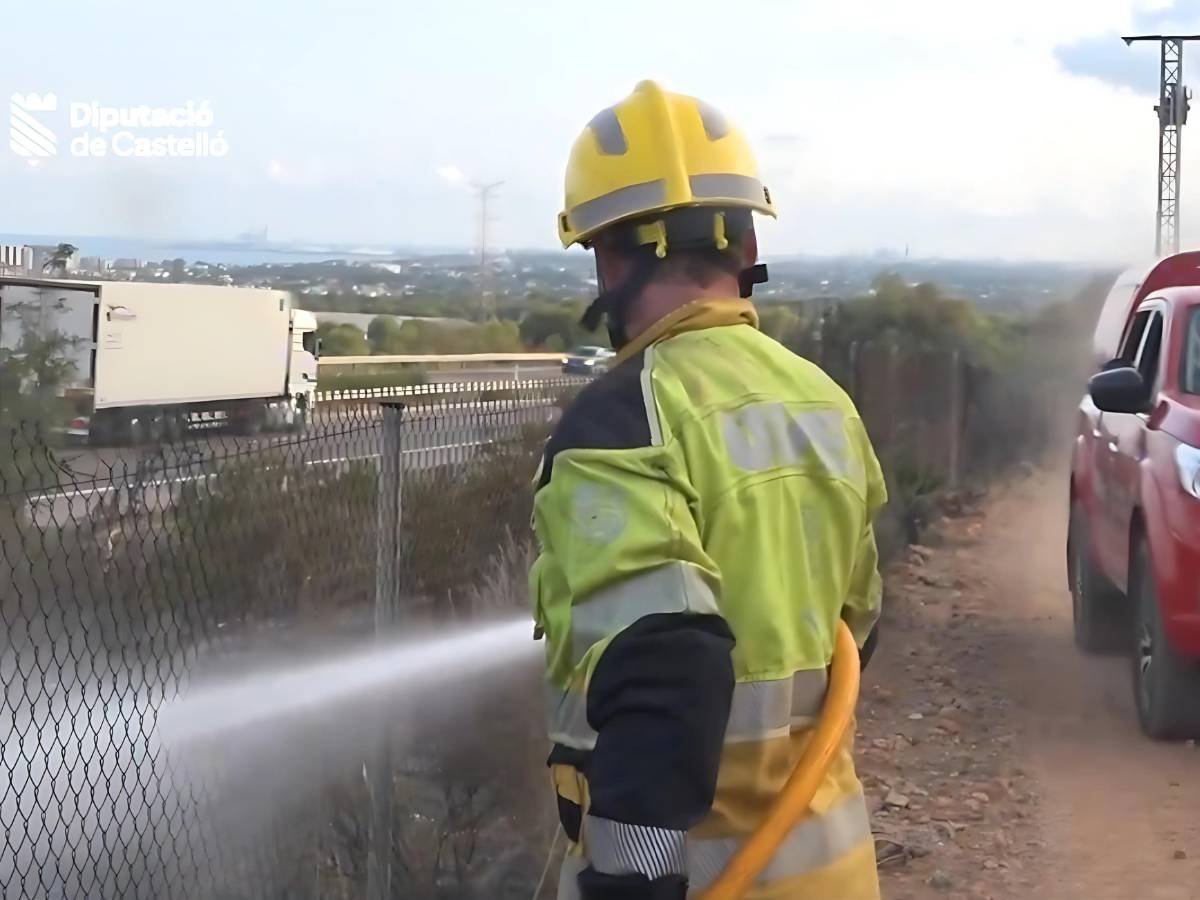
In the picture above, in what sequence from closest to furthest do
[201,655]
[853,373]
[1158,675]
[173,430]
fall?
[201,655] → [173,430] → [1158,675] → [853,373]

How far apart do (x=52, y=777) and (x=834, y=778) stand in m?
2.43

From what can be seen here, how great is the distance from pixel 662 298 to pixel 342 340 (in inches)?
1231

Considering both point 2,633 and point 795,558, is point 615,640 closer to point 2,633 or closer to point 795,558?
point 795,558

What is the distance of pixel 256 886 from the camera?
13.8ft

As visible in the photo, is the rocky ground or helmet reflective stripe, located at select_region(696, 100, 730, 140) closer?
helmet reflective stripe, located at select_region(696, 100, 730, 140)

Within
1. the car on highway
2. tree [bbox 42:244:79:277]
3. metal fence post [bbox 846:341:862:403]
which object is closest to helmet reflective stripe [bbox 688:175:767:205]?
the car on highway

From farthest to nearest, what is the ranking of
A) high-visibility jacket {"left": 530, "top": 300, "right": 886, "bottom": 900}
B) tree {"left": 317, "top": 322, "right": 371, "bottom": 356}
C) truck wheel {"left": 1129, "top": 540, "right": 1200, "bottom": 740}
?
tree {"left": 317, "top": 322, "right": 371, "bottom": 356}
truck wheel {"left": 1129, "top": 540, "right": 1200, "bottom": 740}
high-visibility jacket {"left": 530, "top": 300, "right": 886, "bottom": 900}

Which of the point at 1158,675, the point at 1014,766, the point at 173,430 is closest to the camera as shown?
the point at 173,430

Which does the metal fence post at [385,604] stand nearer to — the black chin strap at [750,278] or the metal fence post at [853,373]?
the black chin strap at [750,278]

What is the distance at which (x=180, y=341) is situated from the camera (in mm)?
27234

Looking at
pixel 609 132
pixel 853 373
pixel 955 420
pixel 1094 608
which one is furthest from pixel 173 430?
pixel 955 420

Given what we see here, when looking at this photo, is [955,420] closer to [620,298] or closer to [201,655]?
[201,655]

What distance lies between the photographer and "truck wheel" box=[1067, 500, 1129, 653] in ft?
25.6

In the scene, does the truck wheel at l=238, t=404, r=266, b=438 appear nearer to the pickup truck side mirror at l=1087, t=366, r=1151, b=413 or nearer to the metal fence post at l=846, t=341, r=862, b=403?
the pickup truck side mirror at l=1087, t=366, r=1151, b=413
